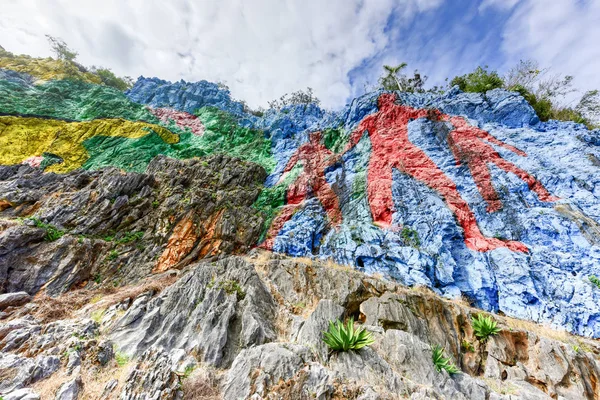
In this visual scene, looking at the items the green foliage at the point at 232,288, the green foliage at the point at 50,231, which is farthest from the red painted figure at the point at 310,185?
the green foliage at the point at 50,231

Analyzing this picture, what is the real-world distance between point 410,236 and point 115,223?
20.9m

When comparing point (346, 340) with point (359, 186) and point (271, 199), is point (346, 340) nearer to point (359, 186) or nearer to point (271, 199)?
point (359, 186)

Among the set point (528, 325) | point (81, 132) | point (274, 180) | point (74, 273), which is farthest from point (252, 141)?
point (528, 325)

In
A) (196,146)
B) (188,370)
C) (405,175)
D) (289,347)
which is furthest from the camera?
(196,146)

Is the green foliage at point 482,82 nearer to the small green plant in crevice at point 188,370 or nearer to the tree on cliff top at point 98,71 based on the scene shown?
the small green plant in crevice at point 188,370

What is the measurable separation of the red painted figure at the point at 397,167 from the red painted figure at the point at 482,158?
1.78m

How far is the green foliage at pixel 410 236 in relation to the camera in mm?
15755

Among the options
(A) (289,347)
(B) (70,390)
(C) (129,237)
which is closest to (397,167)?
(A) (289,347)

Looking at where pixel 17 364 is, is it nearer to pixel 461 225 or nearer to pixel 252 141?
pixel 461 225

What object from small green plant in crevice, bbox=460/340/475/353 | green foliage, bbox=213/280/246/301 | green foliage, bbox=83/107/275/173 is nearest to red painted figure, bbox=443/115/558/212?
small green plant in crevice, bbox=460/340/475/353

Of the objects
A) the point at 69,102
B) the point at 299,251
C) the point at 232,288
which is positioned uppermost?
the point at 69,102

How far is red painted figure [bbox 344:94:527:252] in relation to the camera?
16.0 m

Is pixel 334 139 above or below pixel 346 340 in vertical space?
above

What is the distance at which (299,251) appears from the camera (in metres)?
17.3
